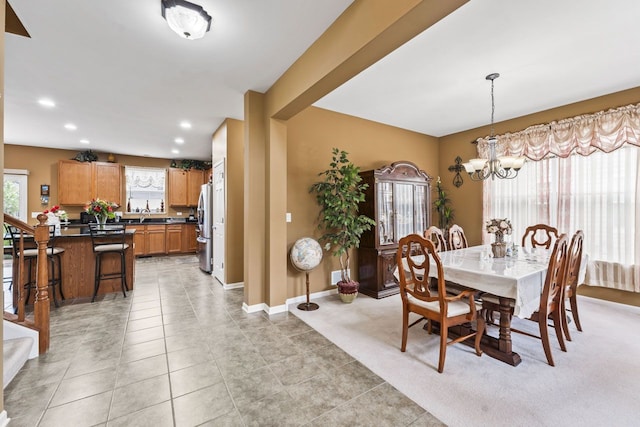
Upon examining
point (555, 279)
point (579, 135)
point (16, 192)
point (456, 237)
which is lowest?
point (555, 279)

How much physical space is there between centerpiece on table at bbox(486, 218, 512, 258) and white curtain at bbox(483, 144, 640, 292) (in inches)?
65.5

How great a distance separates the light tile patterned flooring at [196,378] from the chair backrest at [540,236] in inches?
118

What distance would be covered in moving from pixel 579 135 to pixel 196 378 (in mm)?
5217

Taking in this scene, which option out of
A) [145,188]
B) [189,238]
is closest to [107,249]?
[189,238]

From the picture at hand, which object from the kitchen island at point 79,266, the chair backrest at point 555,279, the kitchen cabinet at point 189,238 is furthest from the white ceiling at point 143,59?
the kitchen cabinet at point 189,238

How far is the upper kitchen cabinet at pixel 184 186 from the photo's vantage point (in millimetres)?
7691

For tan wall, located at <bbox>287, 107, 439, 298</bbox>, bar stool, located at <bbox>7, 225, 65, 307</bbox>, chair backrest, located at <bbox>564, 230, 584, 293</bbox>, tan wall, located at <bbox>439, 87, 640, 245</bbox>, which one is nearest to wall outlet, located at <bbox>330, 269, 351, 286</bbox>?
tan wall, located at <bbox>287, 107, 439, 298</bbox>

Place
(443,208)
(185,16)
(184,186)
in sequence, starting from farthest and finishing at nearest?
(184,186) < (443,208) < (185,16)

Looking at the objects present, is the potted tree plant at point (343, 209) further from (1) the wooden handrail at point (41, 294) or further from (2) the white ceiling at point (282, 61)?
(1) the wooden handrail at point (41, 294)

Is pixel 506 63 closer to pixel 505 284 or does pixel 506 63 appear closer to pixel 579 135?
pixel 579 135

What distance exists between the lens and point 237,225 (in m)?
4.43

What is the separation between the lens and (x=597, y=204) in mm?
3615

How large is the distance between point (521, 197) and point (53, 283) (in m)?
6.72

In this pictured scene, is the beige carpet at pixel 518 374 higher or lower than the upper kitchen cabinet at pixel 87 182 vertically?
lower
